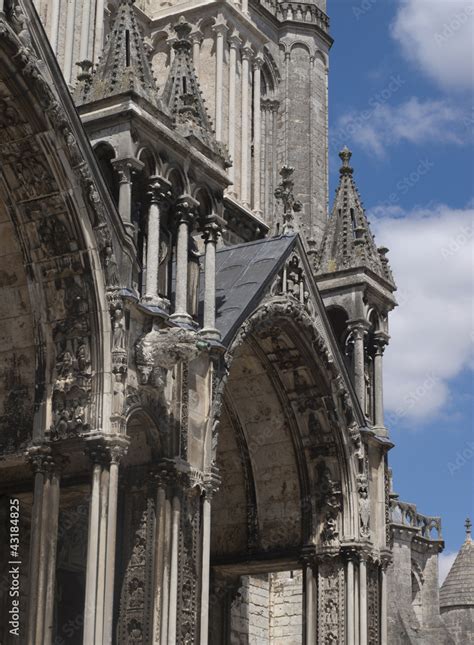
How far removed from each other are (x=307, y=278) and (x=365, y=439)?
308cm

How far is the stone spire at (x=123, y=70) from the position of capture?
18734mm

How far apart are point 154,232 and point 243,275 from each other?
343cm

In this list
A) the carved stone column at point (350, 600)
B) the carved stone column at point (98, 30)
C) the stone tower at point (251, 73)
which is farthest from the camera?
the stone tower at point (251, 73)

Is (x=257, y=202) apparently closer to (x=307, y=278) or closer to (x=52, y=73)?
(x=307, y=278)

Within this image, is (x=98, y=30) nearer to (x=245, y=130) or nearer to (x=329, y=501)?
(x=245, y=130)

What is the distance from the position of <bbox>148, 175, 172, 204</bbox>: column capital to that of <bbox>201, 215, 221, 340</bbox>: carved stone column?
1.18 meters

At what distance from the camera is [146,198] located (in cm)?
1880

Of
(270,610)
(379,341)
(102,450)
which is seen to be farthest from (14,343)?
(270,610)

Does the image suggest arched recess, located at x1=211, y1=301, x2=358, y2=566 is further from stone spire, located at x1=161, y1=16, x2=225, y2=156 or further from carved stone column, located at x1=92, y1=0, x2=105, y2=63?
carved stone column, located at x1=92, y1=0, x2=105, y2=63

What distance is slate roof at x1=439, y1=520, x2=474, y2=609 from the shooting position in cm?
4644

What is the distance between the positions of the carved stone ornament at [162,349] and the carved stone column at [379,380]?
23.4 feet

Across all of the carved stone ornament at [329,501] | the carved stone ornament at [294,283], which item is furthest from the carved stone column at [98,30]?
the carved stone ornament at [329,501]

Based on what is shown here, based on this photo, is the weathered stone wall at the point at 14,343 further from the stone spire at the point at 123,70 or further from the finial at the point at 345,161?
the finial at the point at 345,161

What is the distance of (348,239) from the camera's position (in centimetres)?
2547
